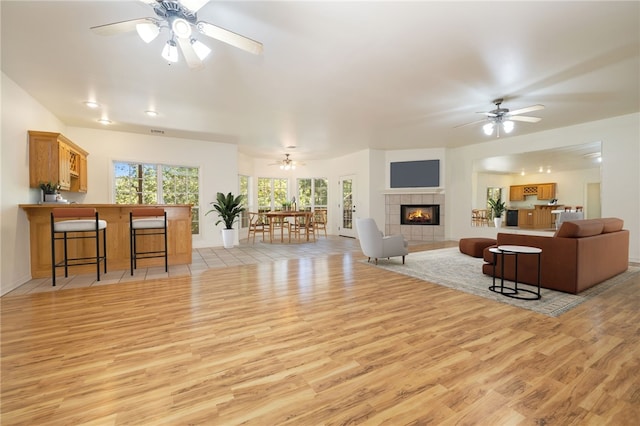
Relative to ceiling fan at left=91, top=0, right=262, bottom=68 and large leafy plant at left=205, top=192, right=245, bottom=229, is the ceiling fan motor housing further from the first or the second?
large leafy plant at left=205, top=192, right=245, bottom=229

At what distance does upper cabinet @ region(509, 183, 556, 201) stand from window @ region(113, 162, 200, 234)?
1028 centimetres

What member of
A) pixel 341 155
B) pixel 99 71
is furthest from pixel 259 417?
pixel 341 155

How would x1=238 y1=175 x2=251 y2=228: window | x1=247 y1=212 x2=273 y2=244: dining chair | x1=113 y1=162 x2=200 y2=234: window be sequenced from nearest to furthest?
x1=113 y1=162 x2=200 y2=234: window
x1=247 y1=212 x2=273 y2=244: dining chair
x1=238 y1=175 x2=251 y2=228: window

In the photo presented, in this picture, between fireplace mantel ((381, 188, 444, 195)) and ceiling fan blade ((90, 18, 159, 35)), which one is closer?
ceiling fan blade ((90, 18, 159, 35))

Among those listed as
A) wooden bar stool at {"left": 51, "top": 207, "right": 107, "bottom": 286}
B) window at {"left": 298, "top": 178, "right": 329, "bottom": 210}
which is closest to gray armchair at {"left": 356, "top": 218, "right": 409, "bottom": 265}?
wooden bar stool at {"left": 51, "top": 207, "right": 107, "bottom": 286}

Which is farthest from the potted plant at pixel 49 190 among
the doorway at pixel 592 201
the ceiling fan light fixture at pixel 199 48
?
the doorway at pixel 592 201

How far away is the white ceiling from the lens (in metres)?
2.35

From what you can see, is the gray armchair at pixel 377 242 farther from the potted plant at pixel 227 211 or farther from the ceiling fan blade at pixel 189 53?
the potted plant at pixel 227 211

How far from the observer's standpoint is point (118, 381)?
170 centimetres

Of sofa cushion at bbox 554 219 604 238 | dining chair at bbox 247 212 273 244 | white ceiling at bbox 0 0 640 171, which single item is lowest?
dining chair at bbox 247 212 273 244

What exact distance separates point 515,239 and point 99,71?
570cm

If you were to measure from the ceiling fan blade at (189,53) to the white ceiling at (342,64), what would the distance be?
1.10 ft

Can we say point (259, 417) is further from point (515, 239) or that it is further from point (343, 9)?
point (515, 239)

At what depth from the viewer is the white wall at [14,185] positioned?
3414mm
